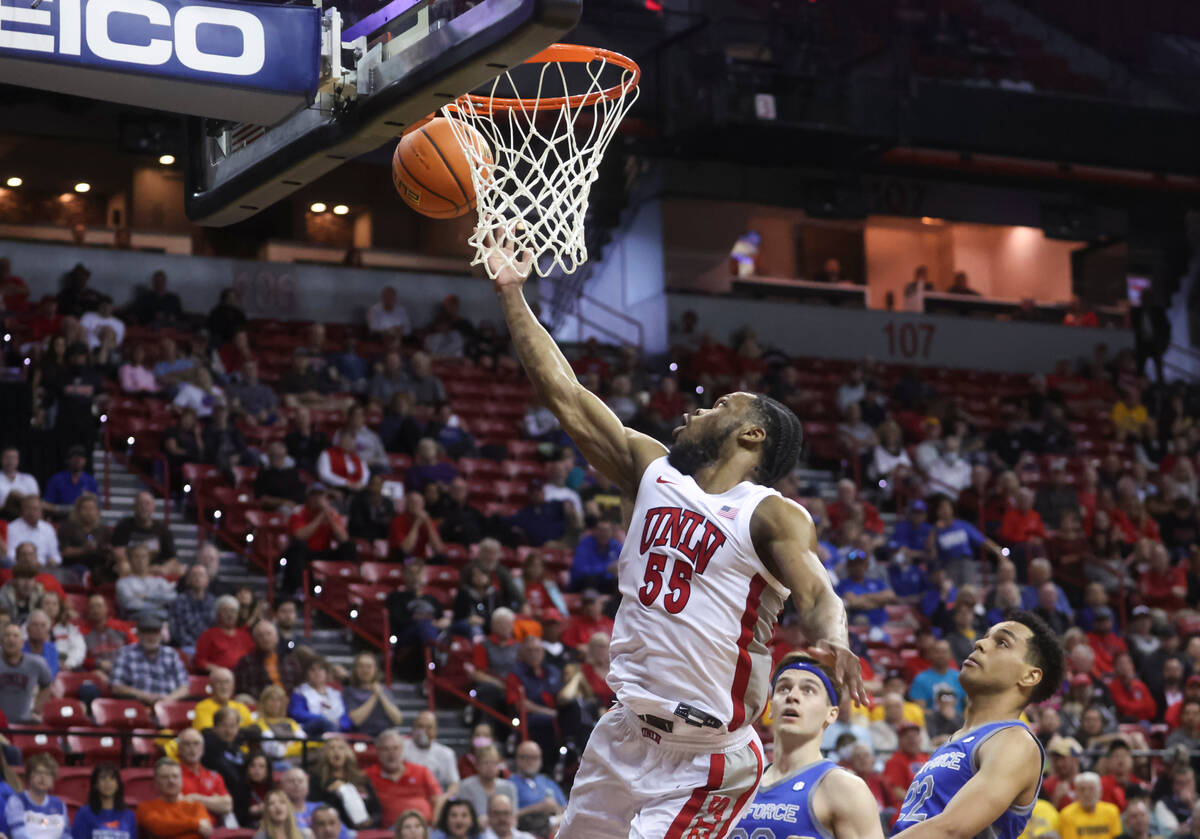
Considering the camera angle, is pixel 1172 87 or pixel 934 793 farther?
pixel 1172 87

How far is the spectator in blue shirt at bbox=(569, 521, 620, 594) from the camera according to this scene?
1355 cm

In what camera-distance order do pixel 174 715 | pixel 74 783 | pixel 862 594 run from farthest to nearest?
pixel 862 594, pixel 174 715, pixel 74 783

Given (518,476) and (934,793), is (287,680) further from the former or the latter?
(934,793)

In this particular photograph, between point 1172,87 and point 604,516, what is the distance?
1248 centimetres

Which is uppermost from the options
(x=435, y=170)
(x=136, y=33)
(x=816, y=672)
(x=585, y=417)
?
(x=136, y=33)

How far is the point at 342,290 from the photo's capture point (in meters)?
19.4

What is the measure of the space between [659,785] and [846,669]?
2.51 feet

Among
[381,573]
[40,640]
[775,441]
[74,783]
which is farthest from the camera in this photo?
[381,573]

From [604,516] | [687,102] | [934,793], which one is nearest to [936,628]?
[604,516]

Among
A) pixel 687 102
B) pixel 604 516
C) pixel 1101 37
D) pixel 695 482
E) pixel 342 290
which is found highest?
pixel 1101 37

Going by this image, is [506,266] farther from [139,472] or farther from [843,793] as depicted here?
[139,472]

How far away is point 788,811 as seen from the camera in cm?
532

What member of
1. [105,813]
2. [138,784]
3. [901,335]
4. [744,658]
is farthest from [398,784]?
[901,335]

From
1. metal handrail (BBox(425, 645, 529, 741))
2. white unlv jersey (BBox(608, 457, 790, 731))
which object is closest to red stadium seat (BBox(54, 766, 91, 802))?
metal handrail (BBox(425, 645, 529, 741))
